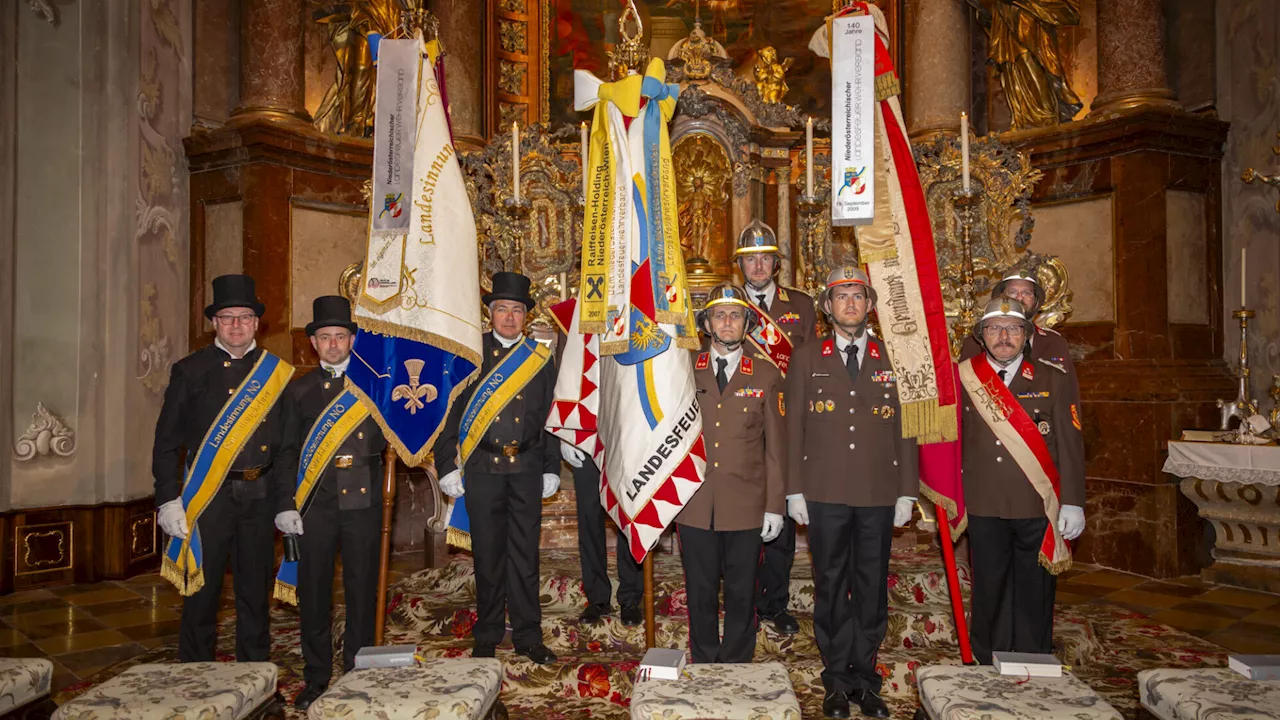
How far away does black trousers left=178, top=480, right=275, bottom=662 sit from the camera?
3.84m

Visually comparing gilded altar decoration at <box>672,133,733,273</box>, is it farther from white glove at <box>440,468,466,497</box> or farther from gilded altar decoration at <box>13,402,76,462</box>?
gilded altar decoration at <box>13,402,76,462</box>

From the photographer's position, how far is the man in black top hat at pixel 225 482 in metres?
3.85

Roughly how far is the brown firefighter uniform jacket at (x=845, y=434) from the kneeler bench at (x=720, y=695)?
995 millimetres

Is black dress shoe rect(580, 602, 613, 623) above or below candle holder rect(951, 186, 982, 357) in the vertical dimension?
below

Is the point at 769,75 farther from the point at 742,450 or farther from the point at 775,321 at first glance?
the point at 742,450

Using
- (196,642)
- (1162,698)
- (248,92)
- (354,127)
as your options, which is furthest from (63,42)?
(1162,698)

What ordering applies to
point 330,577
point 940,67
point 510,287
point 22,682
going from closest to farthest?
point 22,682
point 330,577
point 510,287
point 940,67

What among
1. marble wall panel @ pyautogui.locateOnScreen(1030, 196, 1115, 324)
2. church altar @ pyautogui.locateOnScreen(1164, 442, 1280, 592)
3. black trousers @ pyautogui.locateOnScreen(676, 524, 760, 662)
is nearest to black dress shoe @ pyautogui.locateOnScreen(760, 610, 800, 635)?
black trousers @ pyautogui.locateOnScreen(676, 524, 760, 662)

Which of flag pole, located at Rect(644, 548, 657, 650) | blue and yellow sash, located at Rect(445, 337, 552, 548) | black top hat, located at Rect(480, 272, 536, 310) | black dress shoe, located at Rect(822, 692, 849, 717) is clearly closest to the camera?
black dress shoe, located at Rect(822, 692, 849, 717)

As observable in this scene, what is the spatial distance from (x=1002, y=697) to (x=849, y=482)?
1.16m

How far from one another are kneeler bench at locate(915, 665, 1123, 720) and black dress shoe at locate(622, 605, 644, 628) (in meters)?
1.86

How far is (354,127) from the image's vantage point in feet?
25.6

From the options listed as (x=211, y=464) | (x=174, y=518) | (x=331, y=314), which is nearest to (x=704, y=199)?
(x=331, y=314)

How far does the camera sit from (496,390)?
421cm
